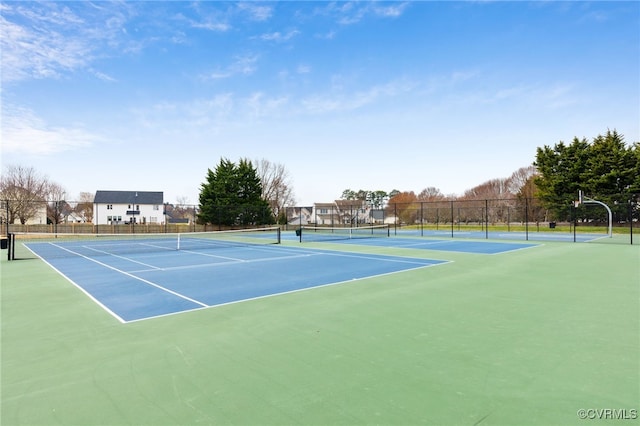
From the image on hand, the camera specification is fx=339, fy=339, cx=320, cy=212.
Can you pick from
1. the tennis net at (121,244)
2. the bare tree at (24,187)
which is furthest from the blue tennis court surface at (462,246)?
the bare tree at (24,187)

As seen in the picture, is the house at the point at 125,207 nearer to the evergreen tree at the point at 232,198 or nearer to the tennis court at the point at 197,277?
the evergreen tree at the point at 232,198

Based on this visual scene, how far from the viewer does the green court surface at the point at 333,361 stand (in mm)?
2346

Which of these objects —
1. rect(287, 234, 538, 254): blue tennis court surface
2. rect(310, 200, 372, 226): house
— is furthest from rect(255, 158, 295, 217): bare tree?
rect(287, 234, 538, 254): blue tennis court surface

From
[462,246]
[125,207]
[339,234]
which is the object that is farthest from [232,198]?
[125,207]

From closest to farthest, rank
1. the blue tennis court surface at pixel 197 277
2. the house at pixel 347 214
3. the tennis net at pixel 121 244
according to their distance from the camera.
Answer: the blue tennis court surface at pixel 197 277 < the tennis net at pixel 121 244 < the house at pixel 347 214

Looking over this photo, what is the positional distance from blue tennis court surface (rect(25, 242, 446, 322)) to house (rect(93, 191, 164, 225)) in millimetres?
51243

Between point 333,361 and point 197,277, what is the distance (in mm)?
5768

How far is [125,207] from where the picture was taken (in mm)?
58656

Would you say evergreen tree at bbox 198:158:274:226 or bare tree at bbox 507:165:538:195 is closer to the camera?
evergreen tree at bbox 198:158:274:226

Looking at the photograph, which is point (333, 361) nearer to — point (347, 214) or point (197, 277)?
point (197, 277)

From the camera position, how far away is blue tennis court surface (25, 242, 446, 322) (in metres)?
5.71

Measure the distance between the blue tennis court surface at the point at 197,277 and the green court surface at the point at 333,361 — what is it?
571mm

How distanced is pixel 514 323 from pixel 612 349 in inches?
41.2

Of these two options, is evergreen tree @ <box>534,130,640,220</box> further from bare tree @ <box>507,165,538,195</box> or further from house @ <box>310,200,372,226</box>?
bare tree @ <box>507,165,538,195</box>
